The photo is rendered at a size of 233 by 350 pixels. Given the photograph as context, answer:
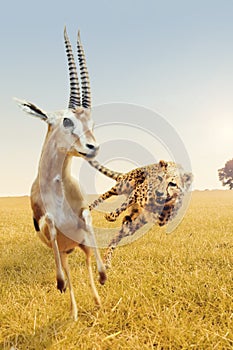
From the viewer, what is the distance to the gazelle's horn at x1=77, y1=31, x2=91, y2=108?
277 cm

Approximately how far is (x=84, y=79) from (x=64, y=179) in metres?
0.85

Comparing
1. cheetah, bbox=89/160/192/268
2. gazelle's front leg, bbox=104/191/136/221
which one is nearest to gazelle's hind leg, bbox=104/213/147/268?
cheetah, bbox=89/160/192/268

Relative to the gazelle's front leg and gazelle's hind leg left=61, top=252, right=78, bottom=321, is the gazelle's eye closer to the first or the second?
the gazelle's front leg

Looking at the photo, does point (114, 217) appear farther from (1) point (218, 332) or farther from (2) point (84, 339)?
(1) point (218, 332)

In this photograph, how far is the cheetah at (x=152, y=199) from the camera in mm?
3131

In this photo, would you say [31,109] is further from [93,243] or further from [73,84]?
[93,243]

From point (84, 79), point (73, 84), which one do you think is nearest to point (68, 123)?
point (73, 84)

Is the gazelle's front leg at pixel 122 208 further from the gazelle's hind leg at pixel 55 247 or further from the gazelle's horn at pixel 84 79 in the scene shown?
the gazelle's horn at pixel 84 79

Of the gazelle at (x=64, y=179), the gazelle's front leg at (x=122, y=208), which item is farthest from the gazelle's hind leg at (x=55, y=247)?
the gazelle's front leg at (x=122, y=208)

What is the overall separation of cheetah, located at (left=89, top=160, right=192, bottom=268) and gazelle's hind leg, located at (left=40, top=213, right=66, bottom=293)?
1.58 ft

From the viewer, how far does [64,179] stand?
2799mm

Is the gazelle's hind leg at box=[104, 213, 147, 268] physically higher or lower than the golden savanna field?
higher

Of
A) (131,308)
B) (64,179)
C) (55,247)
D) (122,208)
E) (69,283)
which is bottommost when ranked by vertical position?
(131,308)

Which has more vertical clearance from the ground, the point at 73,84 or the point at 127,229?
the point at 73,84
